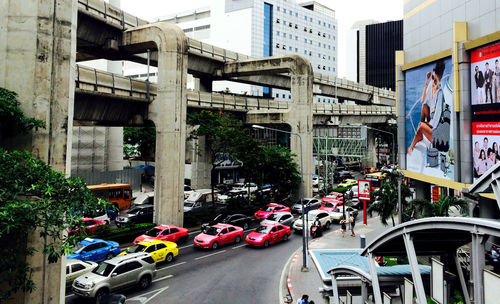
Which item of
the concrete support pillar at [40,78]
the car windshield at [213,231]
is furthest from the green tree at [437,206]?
the concrete support pillar at [40,78]

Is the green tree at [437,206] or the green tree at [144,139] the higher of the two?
the green tree at [144,139]

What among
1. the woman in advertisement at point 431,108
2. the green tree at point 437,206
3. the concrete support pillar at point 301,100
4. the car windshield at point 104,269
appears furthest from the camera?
the concrete support pillar at point 301,100

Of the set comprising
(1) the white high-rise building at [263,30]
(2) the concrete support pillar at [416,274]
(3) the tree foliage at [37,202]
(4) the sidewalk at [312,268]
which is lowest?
(4) the sidewalk at [312,268]

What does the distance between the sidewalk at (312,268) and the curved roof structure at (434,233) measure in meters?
7.73

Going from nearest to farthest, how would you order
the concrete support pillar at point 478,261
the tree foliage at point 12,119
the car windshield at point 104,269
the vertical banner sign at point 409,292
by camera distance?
the concrete support pillar at point 478,261 → the vertical banner sign at point 409,292 → the tree foliage at point 12,119 → the car windshield at point 104,269

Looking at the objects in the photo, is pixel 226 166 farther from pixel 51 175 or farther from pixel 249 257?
pixel 51 175

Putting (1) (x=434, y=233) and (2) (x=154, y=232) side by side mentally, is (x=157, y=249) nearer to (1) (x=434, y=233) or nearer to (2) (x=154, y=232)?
(2) (x=154, y=232)

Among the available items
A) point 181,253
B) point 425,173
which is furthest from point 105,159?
point 425,173

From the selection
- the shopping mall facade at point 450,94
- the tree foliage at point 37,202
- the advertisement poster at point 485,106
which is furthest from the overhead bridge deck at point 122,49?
the advertisement poster at point 485,106

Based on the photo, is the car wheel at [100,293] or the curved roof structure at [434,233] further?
the car wheel at [100,293]

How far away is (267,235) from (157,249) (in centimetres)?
855

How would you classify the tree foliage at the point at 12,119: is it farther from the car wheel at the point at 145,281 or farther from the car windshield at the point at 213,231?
the car windshield at the point at 213,231

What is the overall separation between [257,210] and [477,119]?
23.4 metres

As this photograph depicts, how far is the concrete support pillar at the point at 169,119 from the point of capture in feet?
101
